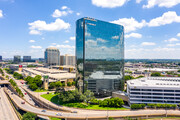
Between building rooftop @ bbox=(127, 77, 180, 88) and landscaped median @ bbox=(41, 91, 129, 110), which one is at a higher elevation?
building rooftop @ bbox=(127, 77, 180, 88)

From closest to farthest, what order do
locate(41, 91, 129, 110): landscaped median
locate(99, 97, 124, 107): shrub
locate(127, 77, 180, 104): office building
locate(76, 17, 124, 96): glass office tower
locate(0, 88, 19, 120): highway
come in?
locate(0, 88, 19, 120): highway < locate(127, 77, 180, 104): office building < locate(41, 91, 129, 110): landscaped median < locate(99, 97, 124, 107): shrub < locate(76, 17, 124, 96): glass office tower

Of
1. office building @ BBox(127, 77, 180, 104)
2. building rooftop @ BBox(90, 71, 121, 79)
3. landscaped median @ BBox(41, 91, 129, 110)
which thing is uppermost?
building rooftop @ BBox(90, 71, 121, 79)

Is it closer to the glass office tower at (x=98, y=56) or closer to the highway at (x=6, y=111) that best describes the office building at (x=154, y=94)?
the glass office tower at (x=98, y=56)

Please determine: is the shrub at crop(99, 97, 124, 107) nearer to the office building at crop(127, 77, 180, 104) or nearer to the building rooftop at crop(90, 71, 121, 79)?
the office building at crop(127, 77, 180, 104)

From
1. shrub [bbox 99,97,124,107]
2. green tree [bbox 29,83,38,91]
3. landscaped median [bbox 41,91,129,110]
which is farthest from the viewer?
green tree [bbox 29,83,38,91]

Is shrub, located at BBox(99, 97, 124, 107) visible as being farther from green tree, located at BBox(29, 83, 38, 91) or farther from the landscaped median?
green tree, located at BBox(29, 83, 38, 91)

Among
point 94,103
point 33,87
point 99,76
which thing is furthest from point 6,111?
point 99,76

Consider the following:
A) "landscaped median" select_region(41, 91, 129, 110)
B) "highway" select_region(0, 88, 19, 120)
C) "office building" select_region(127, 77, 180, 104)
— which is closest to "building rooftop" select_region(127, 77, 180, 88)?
"office building" select_region(127, 77, 180, 104)

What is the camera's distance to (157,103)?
9319 centimetres

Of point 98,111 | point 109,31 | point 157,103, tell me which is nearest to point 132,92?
point 157,103

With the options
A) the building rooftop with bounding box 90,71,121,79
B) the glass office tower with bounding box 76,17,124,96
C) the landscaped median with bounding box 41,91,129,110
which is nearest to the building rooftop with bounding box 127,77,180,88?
the landscaped median with bounding box 41,91,129,110

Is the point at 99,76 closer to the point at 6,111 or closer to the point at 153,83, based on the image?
the point at 153,83

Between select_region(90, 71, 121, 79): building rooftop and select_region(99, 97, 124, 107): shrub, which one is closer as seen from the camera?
select_region(99, 97, 124, 107): shrub

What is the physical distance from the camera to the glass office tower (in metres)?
113
